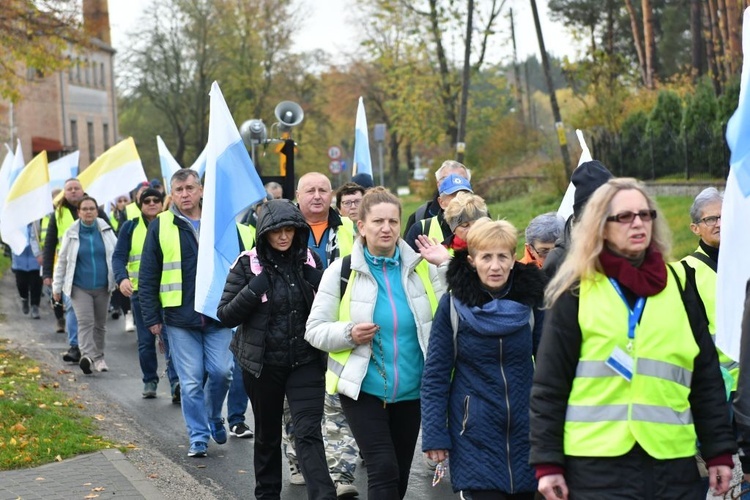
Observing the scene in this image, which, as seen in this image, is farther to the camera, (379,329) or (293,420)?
(293,420)

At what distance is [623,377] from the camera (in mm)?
4172

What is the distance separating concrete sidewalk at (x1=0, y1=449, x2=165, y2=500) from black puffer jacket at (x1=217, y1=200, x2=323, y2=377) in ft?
4.06

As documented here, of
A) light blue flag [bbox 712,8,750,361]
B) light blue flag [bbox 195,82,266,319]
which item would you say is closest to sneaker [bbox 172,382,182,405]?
light blue flag [bbox 195,82,266,319]

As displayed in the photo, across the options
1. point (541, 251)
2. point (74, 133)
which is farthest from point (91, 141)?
point (541, 251)

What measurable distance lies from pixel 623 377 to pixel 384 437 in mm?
2096

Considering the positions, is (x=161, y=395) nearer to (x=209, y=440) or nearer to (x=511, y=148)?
(x=209, y=440)

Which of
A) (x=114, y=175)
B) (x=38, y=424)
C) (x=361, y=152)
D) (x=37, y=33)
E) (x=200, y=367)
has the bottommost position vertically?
(x=38, y=424)

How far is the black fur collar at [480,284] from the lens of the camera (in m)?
5.24

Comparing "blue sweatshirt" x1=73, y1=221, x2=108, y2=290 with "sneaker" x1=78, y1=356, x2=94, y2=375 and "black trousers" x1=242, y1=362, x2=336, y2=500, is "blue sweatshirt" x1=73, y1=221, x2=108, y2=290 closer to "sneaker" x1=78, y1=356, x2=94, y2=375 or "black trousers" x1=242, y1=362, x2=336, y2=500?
"sneaker" x1=78, y1=356, x2=94, y2=375

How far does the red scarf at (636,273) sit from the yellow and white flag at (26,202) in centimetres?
1301

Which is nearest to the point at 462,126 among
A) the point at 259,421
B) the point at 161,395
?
the point at 161,395

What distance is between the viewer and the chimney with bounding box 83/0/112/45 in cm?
1976

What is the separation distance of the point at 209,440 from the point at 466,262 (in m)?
4.71

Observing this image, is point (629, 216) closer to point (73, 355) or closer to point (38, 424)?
point (38, 424)
